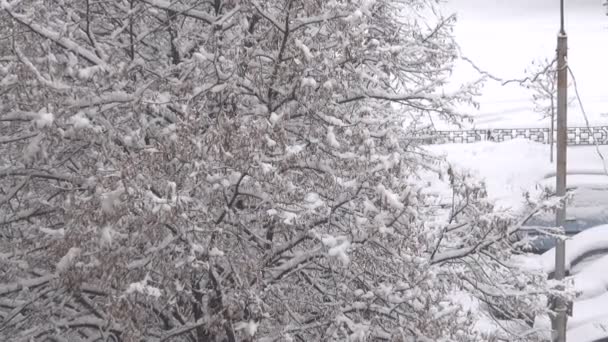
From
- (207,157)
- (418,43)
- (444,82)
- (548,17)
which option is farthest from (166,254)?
(548,17)

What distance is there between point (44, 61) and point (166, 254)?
5.05 ft

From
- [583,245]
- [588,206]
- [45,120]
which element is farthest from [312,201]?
[588,206]

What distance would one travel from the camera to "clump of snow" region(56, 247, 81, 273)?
13.3ft

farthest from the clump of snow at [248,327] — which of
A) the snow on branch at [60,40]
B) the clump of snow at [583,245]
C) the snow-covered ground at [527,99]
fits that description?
the clump of snow at [583,245]

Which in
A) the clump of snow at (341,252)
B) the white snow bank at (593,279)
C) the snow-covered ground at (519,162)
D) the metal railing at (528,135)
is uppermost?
the clump of snow at (341,252)

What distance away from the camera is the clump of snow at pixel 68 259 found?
4047mm

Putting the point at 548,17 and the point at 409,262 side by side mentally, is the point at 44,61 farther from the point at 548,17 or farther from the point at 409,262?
the point at 548,17

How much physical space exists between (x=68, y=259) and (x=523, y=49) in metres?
36.4

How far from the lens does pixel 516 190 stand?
17.9 meters

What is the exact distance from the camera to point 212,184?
15.2 ft

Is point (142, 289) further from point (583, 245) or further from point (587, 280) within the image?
point (583, 245)

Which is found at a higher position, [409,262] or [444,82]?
[444,82]

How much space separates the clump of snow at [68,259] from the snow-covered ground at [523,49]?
75.9 feet

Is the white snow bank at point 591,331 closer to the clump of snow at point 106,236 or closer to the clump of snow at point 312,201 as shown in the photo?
the clump of snow at point 312,201
